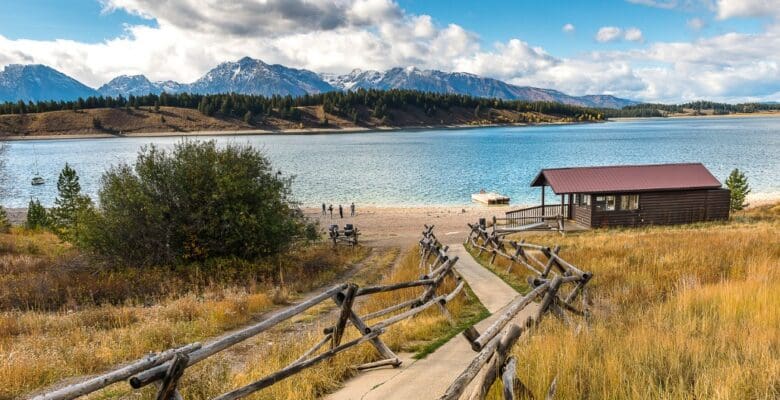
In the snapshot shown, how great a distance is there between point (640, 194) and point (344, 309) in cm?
3002

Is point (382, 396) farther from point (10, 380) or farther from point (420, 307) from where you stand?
point (10, 380)

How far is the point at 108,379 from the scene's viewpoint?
14.7 ft

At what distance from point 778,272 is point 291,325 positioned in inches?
452

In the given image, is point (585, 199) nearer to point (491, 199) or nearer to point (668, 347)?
point (491, 199)

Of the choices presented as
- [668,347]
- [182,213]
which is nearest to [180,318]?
[182,213]

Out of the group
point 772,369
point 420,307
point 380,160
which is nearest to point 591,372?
point 772,369

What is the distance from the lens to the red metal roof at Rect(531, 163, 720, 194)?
104 feet

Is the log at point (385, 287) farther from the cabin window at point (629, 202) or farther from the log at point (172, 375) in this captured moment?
the cabin window at point (629, 202)

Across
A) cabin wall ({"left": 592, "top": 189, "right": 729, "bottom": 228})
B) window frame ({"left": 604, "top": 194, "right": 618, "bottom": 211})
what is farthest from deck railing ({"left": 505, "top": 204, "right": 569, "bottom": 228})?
cabin wall ({"left": 592, "top": 189, "right": 729, "bottom": 228})

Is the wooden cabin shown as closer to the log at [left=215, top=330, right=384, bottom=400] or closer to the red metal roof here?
the red metal roof

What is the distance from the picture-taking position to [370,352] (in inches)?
320

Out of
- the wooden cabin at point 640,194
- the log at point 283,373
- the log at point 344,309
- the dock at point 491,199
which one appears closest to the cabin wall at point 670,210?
the wooden cabin at point 640,194

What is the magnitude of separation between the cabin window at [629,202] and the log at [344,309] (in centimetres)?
2929

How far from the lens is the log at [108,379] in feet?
13.6
